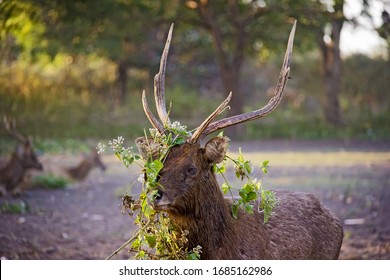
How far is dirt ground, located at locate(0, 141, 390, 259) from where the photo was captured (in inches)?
290

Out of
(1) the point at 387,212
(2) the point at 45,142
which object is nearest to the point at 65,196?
(1) the point at 387,212

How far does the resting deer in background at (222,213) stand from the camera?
4332 mm

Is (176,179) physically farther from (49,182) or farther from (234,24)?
(234,24)

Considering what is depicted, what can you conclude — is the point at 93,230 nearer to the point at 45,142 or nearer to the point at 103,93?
the point at 45,142

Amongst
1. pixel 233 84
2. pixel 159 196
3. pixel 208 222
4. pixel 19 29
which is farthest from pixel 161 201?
pixel 233 84

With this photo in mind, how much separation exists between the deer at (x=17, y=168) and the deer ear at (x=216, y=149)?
20.9ft

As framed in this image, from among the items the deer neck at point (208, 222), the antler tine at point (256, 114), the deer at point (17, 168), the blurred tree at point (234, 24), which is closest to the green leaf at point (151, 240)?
the deer neck at point (208, 222)

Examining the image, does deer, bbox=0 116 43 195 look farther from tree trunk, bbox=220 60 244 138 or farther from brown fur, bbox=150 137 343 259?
tree trunk, bbox=220 60 244 138

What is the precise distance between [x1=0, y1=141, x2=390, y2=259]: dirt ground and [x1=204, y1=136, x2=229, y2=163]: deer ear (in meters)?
2.87

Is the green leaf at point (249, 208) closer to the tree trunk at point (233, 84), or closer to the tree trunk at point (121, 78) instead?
the tree trunk at point (233, 84)

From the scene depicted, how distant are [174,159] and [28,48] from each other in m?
15.4

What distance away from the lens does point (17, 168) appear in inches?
428

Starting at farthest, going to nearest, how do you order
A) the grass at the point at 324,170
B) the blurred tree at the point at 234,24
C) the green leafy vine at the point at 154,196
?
the blurred tree at the point at 234,24 → the grass at the point at 324,170 → the green leafy vine at the point at 154,196
